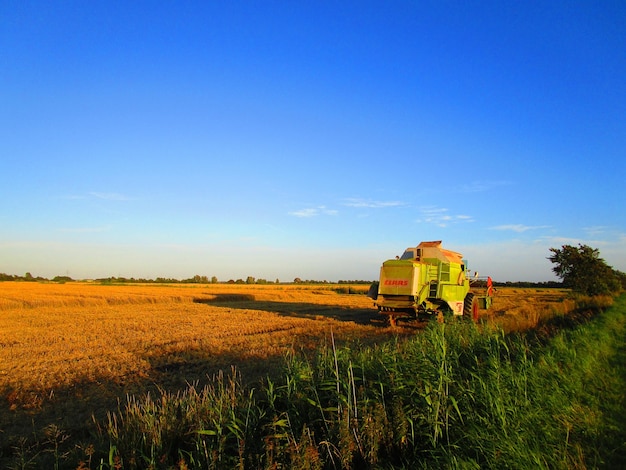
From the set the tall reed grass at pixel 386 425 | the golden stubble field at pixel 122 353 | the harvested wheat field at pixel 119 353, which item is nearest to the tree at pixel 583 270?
the golden stubble field at pixel 122 353

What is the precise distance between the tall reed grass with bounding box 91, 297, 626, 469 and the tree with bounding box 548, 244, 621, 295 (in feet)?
96.0

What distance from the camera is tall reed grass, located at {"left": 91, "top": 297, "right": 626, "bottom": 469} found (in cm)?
376

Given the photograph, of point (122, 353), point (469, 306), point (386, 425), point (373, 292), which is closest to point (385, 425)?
point (386, 425)

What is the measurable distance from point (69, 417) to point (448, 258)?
1337 centimetres

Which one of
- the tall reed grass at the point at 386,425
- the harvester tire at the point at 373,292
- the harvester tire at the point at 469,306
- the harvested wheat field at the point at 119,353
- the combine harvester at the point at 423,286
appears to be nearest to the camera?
the tall reed grass at the point at 386,425

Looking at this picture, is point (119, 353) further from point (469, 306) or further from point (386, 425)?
point (469, 306)

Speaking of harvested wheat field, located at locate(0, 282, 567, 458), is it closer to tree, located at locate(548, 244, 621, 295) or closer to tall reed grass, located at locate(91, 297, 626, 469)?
tall reed grass, located at locate(91, 297, 626, 469)

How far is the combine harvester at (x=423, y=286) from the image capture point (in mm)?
14500

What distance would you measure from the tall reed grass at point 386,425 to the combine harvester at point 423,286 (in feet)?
28.5

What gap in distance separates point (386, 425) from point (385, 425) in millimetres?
12

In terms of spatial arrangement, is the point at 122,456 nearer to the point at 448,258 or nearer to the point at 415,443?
the point at 415,443

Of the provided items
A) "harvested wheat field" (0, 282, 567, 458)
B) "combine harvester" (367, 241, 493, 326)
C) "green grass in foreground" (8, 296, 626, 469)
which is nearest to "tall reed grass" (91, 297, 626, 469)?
"green grass in foreground" (8, 296, 626, 469)

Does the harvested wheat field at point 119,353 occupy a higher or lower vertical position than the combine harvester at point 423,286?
lower

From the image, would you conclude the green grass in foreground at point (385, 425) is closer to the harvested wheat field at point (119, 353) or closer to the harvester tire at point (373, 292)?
the harvested wheat field at point (119, 353)
